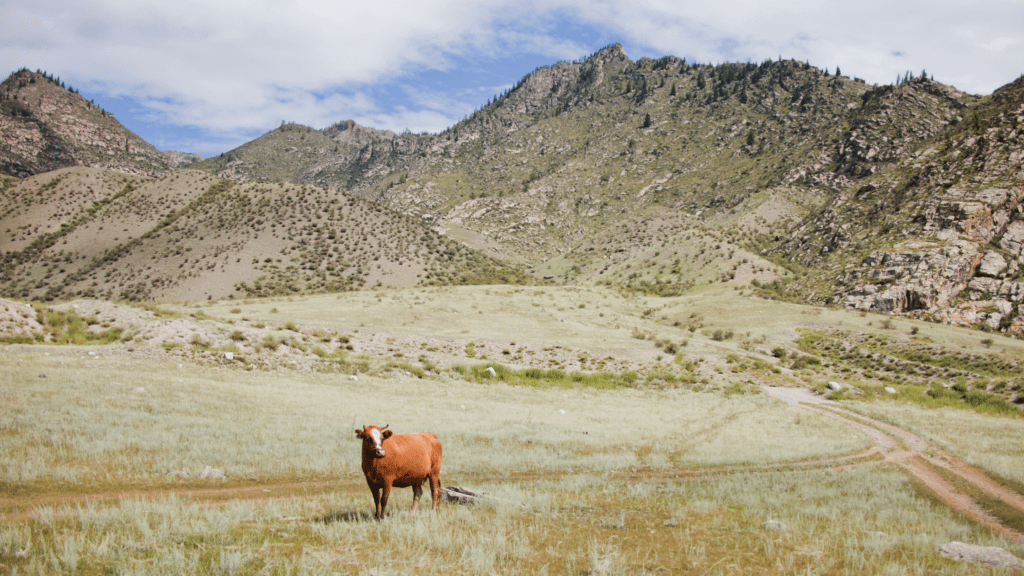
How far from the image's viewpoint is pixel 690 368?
3816cm

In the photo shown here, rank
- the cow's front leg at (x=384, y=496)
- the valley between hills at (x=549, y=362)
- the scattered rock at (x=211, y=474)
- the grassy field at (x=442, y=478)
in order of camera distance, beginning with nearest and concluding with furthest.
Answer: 1. the grassy field at (x=442, y=478)
2. the valley between hills at (x=549, y=362)
3. the cow's front leg at (x=384, y=496)
4. the scattered rock at (x=211, y=474)

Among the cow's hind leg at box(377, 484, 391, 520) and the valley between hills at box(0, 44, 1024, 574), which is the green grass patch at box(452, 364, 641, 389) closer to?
the valley between hills at box(0, 44, 1024, 574)

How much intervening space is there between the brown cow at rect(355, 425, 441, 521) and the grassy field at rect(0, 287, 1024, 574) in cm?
52

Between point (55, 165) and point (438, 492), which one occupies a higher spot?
point (55, 165)

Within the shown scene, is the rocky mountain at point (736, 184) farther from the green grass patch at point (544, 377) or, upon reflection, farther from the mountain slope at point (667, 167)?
the green grass patch at point (544, 377)

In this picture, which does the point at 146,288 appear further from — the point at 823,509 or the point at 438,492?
the point at 823,509

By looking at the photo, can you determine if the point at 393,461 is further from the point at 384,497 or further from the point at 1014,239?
the point at 1014,239

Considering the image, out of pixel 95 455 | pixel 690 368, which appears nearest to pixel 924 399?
pixel 690 368

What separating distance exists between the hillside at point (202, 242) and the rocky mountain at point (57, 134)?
34716 mm

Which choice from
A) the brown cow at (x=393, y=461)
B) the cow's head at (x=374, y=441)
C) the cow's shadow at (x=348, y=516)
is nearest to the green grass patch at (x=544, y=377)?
the cow's shadow at (x=348, y=516)

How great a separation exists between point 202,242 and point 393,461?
82260 mm

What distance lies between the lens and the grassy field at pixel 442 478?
6238 millimetres

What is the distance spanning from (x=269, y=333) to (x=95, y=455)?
21.3 meters

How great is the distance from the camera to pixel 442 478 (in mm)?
12461
